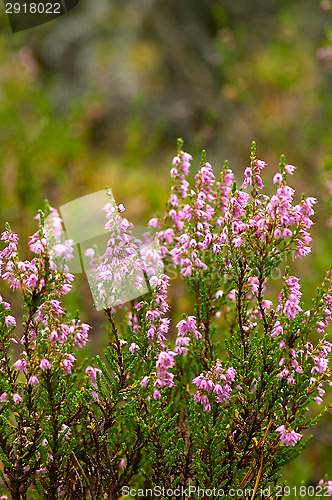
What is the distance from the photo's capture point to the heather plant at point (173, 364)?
1891 mm

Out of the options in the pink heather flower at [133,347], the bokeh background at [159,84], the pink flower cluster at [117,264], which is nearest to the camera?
the pink flower cluster at [117,264]

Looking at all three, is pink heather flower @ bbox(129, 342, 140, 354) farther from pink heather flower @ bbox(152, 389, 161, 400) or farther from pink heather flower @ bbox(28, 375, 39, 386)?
pink heather flower @ bbox(28, 375, 39, 386)

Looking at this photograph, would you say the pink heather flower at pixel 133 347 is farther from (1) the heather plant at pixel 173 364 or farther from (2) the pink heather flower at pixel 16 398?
(2) the pink heather flower at pixel 16 398

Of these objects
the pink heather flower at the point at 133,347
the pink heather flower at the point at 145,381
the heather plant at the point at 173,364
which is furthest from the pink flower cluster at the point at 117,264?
the pink heather flower at the point at 145,381

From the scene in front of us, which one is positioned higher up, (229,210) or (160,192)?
(160,192)

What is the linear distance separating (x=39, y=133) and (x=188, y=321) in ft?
18.8

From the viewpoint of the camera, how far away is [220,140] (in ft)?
31.0

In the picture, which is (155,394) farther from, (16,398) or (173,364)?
(16,398)

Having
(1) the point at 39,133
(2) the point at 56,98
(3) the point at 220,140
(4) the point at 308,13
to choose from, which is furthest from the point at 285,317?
(4) the point at 308,13

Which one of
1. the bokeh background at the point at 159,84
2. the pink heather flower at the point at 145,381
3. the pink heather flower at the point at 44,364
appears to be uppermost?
the bokeh background at the point at 159,84

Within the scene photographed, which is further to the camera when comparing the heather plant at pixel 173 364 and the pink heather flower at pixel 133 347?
the pink heather flower at pixel 133 347

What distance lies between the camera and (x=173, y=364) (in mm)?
2023

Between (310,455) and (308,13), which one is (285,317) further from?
(308,13)

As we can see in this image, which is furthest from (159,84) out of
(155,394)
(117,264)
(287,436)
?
(287,436)
